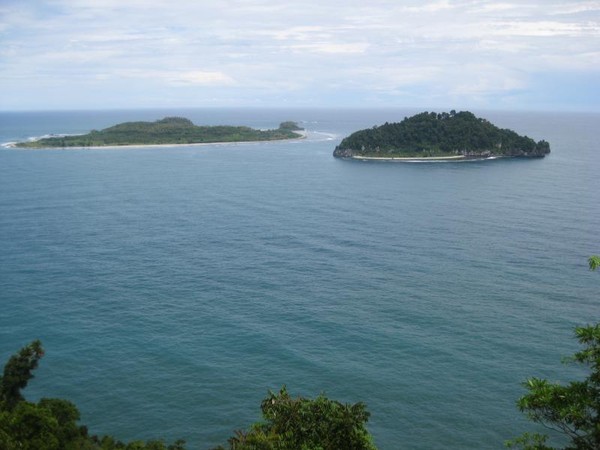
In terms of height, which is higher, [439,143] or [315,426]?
[439,143]

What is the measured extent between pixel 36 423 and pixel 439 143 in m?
157

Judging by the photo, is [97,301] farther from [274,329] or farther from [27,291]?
[274,329]

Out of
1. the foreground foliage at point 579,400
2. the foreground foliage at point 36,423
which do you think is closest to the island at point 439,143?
the foreground foliage at point 36,423

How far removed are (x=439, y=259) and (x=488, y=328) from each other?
17.0 meters

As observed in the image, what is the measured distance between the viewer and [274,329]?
45.6m

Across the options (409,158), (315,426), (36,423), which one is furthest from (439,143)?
(315,426)

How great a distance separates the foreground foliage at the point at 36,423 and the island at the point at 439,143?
439 ft

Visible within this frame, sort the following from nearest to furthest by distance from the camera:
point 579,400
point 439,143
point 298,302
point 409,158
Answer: point 579,400, point 298,302, point 409,158, point 439,143

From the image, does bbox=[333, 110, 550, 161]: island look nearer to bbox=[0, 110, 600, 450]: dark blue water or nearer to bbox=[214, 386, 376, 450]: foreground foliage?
bbox=[0, 110, 600, 450]: dark blue water

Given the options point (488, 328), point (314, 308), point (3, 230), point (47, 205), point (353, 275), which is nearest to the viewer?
point (488, 328)

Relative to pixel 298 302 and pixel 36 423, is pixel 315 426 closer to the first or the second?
pixel 36 423

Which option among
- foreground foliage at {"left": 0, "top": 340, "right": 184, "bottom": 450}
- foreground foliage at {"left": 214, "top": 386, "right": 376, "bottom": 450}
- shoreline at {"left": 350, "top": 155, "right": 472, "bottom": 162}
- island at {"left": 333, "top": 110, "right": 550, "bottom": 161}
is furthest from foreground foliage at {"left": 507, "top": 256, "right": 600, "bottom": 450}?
island at {"left": 333, "top": 110, "right": 550, "bottom": 161}

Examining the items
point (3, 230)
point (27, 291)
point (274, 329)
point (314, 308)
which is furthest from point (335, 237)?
point (3, 230)

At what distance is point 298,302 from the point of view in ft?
167
